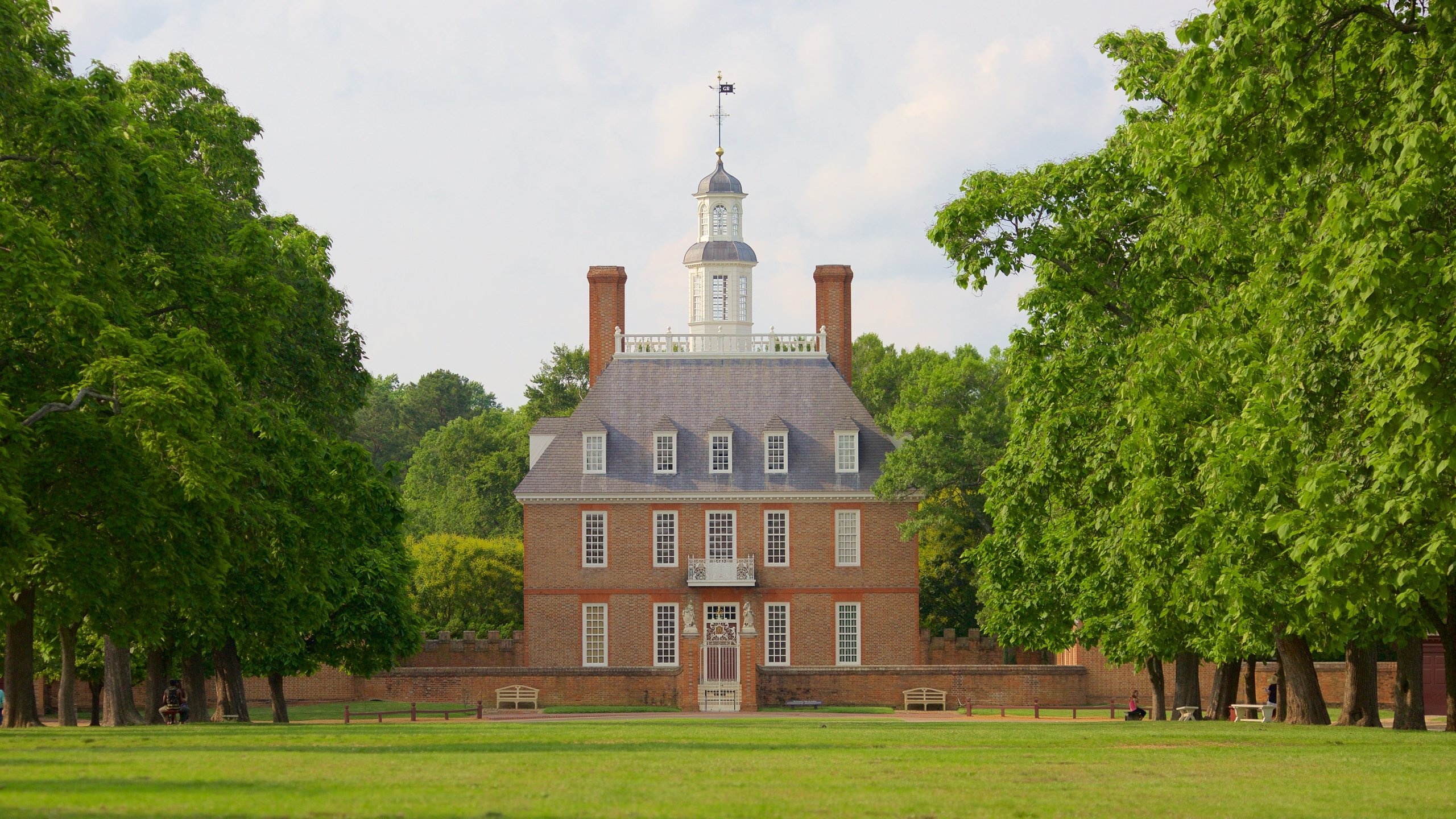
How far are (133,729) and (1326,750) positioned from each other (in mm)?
15937

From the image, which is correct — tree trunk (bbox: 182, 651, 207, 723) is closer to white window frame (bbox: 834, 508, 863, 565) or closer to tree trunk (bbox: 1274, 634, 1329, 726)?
tree trunk (bbox: 1274, 634, 1329, 726)

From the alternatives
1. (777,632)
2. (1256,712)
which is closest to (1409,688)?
(1256,712)

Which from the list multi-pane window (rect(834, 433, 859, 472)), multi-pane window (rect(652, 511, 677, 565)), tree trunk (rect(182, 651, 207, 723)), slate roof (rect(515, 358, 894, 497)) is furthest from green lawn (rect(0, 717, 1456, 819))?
multi-pane window (rect(834, 433, 859, 472))

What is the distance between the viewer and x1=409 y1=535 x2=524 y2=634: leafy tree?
61219 millimetres

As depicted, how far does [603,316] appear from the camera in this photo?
58688 millimetres

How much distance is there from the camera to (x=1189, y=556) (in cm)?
2428

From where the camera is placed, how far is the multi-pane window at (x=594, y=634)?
177 feet

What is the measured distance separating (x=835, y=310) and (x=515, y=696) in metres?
19.3

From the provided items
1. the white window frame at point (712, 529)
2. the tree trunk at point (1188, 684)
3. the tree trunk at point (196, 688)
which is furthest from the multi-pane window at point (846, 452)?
the tree trunk at point (196, 688)

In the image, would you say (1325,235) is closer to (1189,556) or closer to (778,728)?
(1189,556)

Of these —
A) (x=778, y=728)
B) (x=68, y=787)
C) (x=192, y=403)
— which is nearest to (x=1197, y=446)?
(x=778, y=728)

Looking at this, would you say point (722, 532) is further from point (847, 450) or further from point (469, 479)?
point (469, 479)

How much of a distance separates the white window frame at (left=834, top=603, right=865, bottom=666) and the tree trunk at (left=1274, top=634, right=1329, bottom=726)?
2410 centimetres

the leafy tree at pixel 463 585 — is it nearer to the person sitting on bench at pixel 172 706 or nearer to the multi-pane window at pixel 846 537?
the multi-pane window at pixel 846 537
